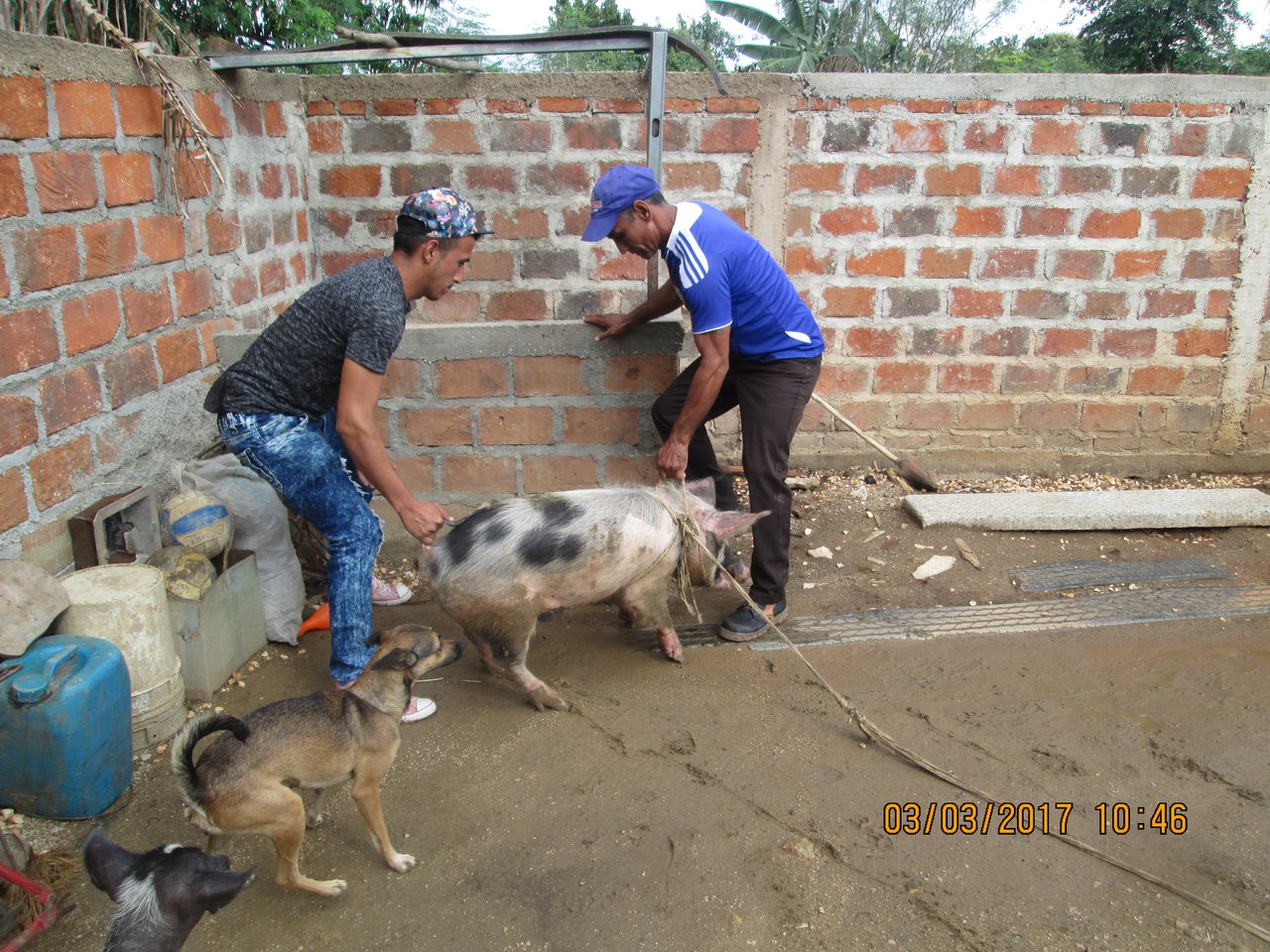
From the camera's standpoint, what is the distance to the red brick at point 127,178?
3840 mm

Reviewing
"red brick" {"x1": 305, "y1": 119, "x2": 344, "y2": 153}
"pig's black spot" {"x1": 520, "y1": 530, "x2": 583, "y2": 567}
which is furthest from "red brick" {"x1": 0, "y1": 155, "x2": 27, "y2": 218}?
"red brick" {"x1": 305, "y1": 119, "x2": 344, "y2": 153}

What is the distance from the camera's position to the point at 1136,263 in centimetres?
589

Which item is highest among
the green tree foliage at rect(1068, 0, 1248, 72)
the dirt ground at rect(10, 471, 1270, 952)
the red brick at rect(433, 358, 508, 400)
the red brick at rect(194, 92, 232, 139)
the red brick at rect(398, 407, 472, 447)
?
the green tree foliage at rect(1068, 0, 1248, 72)

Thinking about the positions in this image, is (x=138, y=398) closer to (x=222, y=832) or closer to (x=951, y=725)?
(x=222, y=832)

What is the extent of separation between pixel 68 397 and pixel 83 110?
116 cm

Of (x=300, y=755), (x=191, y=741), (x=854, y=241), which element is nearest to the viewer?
(x=191, y=741)

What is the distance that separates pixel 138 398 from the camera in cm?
404

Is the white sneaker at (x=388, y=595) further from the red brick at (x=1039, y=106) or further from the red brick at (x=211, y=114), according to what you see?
the red brick at (x=1039, y=106)

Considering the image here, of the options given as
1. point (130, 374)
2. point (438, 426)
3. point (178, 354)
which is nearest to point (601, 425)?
point (438, 426)

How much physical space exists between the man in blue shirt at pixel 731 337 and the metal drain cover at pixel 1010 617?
0.20m

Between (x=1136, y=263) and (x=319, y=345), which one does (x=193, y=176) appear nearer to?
(x=319, y=345)

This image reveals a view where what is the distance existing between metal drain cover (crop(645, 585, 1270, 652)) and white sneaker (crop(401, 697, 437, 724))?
1109 mm

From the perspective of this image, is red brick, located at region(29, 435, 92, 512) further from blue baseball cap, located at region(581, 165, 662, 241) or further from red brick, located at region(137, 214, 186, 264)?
blue baseball cap, located at region(581, 165, 662, 241)

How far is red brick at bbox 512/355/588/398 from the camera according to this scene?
15.3 ft
